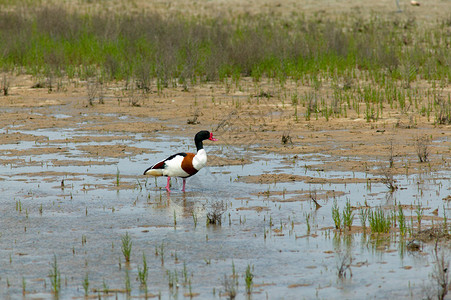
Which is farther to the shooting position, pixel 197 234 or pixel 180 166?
pixel 180 166

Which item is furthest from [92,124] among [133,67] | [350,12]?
[350,12]

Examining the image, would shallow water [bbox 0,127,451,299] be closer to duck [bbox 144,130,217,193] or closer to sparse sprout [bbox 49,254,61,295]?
sparse sprout [bbox 49,254,61,295]

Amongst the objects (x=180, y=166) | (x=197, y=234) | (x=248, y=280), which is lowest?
(x=248, y=280)

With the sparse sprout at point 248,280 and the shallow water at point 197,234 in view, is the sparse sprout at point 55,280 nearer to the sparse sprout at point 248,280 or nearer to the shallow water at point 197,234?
the shallow water at point 197,234

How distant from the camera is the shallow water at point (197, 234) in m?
6.21

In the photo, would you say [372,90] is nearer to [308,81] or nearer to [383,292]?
[308,81]

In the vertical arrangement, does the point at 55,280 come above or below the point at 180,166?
below

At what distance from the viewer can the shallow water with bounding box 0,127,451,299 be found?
6.21 metres

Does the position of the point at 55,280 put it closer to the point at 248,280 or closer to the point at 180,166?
the point at 248,280

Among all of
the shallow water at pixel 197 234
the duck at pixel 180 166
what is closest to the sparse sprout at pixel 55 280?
the shallow water at pixel 197 234

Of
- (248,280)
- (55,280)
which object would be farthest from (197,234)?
(55,280)

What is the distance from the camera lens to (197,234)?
7.78 m

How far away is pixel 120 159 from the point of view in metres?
12.1

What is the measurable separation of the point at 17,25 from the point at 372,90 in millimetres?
13771
